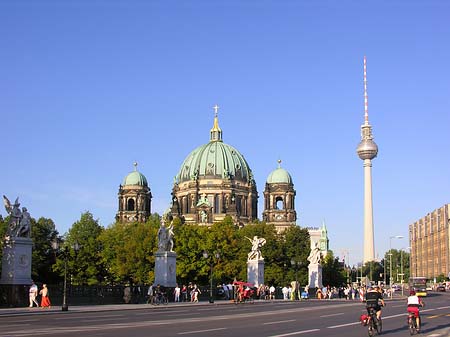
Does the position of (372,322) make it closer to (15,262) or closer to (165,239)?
(15,262)

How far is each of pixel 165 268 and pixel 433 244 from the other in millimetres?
126768

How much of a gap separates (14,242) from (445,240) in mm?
125487

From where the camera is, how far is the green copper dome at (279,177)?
16750 centimetres

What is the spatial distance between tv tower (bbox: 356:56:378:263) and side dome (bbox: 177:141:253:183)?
2973 centimetres

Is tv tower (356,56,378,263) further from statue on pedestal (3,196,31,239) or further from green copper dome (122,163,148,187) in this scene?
statue on pedestal (3,196,31,239)

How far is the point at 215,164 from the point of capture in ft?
550

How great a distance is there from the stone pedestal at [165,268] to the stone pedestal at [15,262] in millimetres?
13178

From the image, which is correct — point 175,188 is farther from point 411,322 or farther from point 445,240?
point 411,322

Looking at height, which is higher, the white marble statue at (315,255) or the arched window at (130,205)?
the arched window at (130,205)

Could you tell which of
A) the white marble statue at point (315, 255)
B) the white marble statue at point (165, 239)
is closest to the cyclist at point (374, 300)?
the white marble statue at point (165, 239)

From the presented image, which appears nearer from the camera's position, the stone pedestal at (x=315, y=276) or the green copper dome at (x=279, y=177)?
the stone pedestal at (x=315, y=276)

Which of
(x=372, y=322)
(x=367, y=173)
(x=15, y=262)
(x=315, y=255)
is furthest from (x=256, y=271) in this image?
(x=367, y=173)

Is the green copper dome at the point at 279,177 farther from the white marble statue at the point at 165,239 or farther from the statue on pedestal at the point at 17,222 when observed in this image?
the statue on pedestal at the point at 17,222

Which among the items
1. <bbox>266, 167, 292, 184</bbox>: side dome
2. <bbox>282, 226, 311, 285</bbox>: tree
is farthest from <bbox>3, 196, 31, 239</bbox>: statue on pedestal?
<bbox>266, 167, 292, 184</bbox>: side dome
